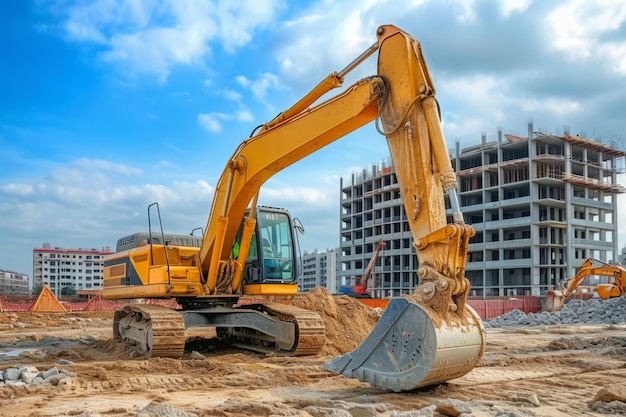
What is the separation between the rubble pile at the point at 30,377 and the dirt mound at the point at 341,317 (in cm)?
556

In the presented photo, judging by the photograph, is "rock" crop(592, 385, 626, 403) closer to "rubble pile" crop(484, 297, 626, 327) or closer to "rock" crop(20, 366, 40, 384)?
"rock" crop(20, 366, 40, 384)

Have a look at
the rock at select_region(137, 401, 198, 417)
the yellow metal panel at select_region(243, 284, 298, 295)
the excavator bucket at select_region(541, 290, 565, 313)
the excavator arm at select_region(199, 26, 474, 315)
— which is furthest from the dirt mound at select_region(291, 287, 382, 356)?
the excavator bucket at select_region(541, 290, 565, 313)

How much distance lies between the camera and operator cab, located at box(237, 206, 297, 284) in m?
11.8

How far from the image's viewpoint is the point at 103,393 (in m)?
7.64

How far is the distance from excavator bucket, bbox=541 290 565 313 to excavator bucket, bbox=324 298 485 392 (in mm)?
25592

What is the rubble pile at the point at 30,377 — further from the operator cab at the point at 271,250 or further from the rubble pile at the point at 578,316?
the rubble pile at the point at 578,316

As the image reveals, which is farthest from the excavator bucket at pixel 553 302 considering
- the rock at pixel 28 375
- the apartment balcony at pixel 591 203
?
the apartment balcony at pixel 591 203

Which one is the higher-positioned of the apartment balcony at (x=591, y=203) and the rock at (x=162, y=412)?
the apartment balcony at (x=591, y=203)

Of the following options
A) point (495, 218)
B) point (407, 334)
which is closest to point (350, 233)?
point (495, 218)

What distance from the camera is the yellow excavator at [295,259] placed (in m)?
6.61

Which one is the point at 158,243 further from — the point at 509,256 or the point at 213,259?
the point at 509,256

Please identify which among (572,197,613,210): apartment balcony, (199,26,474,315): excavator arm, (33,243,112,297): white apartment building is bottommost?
(33,243,112,297): white apartment building

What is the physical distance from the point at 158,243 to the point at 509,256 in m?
56.0

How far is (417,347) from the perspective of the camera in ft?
21.1
